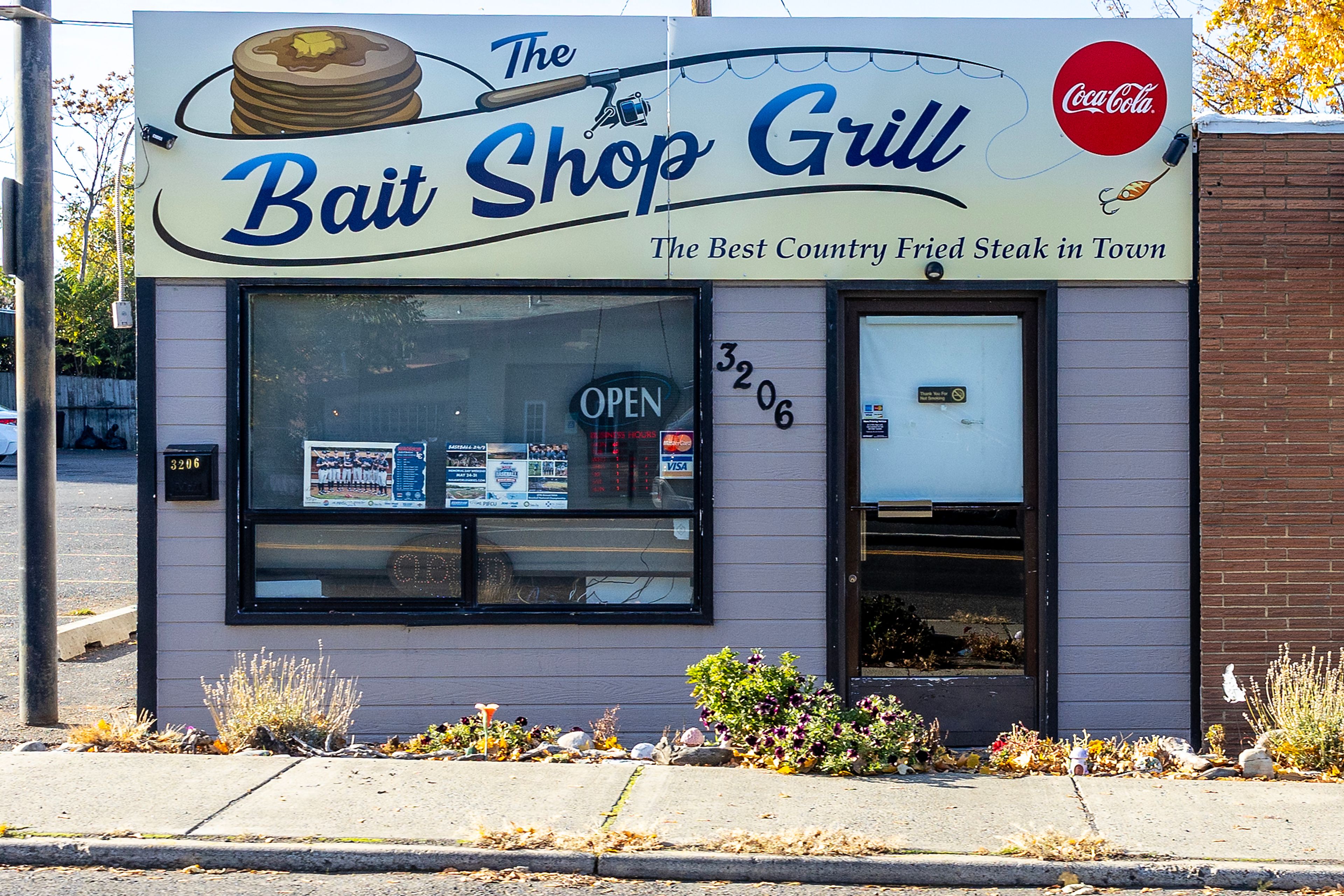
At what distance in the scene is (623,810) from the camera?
550 centimetres

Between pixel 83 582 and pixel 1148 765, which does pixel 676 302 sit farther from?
pixel 83 582

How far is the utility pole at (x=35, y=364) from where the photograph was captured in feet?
23.6

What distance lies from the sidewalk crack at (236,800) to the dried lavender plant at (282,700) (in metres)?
0.40

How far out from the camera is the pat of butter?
714cm

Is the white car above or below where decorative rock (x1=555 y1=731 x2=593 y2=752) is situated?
above

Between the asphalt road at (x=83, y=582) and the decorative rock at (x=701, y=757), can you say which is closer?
the decorative rock at (x=701, y=757)

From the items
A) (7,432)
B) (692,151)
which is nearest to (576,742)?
(692,151)

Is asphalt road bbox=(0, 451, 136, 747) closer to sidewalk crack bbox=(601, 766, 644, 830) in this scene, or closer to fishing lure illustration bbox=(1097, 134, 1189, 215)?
sidewalk crack bbox=(601, 766, 644, 830)

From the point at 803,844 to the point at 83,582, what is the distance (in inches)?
392

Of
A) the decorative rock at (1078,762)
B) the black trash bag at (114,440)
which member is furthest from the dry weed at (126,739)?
the black trash bag at (114,440)

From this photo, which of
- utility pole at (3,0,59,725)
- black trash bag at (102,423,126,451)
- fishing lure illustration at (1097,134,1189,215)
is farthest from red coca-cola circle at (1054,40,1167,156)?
black trash bag at (102,423,126,451)

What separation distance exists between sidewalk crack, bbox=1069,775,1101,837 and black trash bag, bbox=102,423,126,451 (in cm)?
3196

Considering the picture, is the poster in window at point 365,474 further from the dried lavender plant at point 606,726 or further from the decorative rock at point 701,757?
the decorative rock at point 701,757

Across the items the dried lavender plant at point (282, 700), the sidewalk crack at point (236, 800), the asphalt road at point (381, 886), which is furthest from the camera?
the dried lavender plant at point (282, 700)
